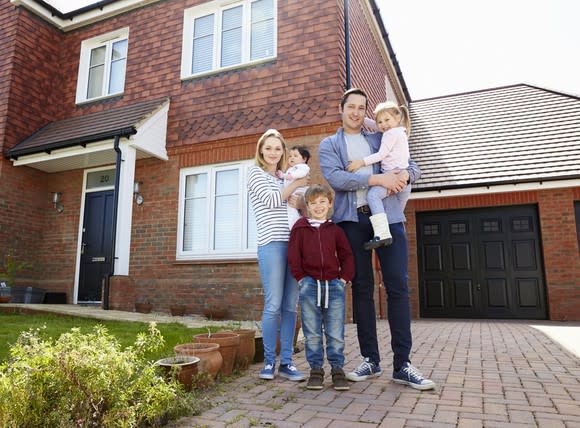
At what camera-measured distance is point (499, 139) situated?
10.1 metres

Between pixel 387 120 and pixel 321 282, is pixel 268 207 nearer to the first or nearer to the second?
pixel 321 282

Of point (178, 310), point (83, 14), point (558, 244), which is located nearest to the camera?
point (178, 310)

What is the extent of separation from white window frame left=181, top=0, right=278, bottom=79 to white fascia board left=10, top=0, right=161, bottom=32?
1018mm

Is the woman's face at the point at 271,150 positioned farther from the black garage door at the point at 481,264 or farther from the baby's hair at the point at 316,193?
the black garage door at the point at 481,264

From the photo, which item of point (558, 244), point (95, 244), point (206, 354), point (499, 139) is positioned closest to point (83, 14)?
point (95, 244)

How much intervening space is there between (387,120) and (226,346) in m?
2.17

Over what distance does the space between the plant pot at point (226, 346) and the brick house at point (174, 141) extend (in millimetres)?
3486

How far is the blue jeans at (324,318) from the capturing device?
3.12m

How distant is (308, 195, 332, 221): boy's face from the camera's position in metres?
3.25

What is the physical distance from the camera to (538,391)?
9.71ft

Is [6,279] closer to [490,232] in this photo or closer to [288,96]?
[288,96]

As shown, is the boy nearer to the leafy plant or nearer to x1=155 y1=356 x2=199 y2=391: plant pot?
x1=155 y1=356 x2=199 y2=391: plant pot

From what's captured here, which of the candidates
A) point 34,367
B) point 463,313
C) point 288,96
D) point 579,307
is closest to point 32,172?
point 288,96

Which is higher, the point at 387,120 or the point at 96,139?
the point at 96,139
